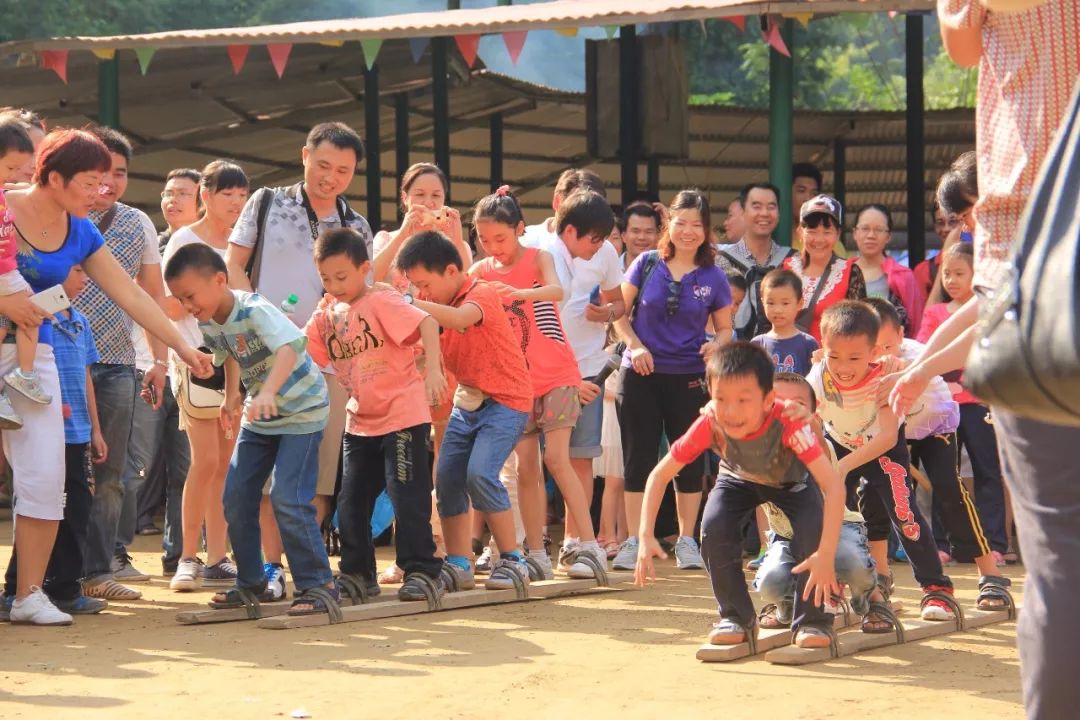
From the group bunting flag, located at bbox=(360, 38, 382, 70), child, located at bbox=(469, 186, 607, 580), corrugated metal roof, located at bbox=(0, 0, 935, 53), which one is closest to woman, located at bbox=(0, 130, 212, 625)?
child, located at bbox=(469, 186, 607, 580)

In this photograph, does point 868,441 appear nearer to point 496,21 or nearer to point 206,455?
point 206,455

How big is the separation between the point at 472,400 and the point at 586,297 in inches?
66.0

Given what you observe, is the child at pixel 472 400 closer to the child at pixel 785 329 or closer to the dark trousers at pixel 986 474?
the child at pixel 785 329

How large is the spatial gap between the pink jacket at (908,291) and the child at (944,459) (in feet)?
6.68

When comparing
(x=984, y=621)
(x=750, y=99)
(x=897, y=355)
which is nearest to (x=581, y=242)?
(x=897, y=355)

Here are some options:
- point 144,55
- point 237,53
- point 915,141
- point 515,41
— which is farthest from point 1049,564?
point 144,55

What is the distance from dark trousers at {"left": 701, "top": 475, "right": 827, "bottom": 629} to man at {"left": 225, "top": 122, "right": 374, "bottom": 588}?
203cm

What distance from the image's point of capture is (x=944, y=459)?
271 inches

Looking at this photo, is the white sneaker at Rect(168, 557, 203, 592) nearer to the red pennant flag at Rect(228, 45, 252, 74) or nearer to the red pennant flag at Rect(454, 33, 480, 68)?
the red pennant flag at Rect(454, 33, 480, 68)

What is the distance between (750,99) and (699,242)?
31289mm

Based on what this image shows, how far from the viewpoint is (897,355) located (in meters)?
6.80

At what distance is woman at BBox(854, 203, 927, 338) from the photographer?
8992mm

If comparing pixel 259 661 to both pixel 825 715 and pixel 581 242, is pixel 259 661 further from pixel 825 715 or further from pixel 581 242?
pixel 581 242

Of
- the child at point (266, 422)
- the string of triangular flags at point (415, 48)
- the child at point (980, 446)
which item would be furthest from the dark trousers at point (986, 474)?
the child at point (266, 422)
